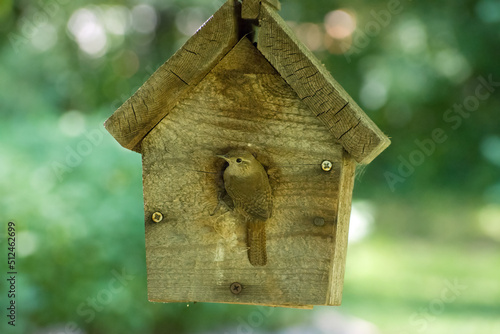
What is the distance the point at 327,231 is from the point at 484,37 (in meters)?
3.26

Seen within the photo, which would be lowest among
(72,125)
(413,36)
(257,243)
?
(257,243)

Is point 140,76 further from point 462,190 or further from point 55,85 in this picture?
point 462,190

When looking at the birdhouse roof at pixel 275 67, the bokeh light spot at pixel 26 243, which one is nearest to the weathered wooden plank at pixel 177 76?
the birdhouse roof at pixel 275 67

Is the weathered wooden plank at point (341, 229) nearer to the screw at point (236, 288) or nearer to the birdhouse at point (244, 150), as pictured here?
the birdhouse at point (244, 150)

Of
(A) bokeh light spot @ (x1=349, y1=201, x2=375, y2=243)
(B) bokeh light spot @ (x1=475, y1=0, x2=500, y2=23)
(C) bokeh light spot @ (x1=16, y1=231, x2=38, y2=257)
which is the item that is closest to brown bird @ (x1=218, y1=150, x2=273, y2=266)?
(A) bokeh light spot @ (x1=349, y1=201, x2=375, y2=243)

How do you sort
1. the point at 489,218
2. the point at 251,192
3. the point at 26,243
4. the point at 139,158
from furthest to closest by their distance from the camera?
the point at 489,218
the point at 26,243
the point at 139,158
the point at 251,192

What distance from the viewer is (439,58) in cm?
497

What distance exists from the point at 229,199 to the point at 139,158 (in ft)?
8.17

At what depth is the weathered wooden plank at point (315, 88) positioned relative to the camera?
2023mm

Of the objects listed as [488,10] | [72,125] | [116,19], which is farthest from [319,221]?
[116,19]

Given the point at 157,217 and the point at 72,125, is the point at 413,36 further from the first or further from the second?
the point at 157,217

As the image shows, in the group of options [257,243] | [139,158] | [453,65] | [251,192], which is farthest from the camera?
[453,65]

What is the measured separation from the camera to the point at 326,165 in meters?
2.08

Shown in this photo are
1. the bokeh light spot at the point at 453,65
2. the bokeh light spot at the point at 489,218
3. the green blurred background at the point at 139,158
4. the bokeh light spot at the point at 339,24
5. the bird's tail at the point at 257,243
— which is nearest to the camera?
the bird's tail at the point at 257,243
